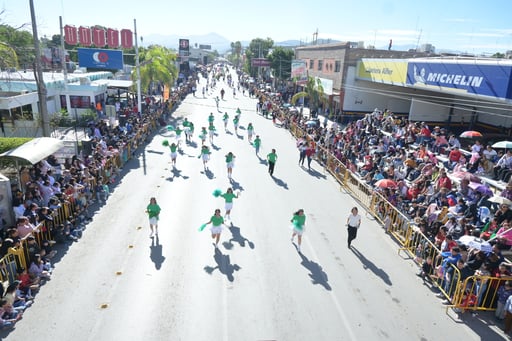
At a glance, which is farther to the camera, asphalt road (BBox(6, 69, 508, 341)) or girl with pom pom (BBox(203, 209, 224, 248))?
girl with pom pom (BBox(203, 209, 224, 248))

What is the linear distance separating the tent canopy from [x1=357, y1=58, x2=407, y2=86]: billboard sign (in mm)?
23311

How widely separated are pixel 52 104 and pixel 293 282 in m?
26.8

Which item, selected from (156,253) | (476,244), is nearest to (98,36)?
(156,253)

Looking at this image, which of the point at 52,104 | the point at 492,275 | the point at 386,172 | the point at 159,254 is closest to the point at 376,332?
the point at 492,275

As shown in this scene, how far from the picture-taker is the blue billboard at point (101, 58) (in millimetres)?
36094

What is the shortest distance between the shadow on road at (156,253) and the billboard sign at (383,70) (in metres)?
22.7

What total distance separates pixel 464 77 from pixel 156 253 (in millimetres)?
18624

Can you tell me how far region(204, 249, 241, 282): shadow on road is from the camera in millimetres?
9289

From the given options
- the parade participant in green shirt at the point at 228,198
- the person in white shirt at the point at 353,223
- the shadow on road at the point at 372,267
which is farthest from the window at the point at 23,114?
the shadow on road at the point at 372,267

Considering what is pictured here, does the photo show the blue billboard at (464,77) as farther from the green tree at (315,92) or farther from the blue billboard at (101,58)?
the blue billboard at (101,58)

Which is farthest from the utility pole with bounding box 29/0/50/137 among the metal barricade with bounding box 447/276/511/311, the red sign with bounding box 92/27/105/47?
the red sign with bounding box 92/27/105/47

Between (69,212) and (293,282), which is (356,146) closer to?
(293,282)

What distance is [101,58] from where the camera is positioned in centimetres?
3622

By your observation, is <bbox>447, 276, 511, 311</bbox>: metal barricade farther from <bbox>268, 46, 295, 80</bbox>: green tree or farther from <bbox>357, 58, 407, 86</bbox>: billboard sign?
<bbox>268, 46, 295, 80</bbox>: green tree
